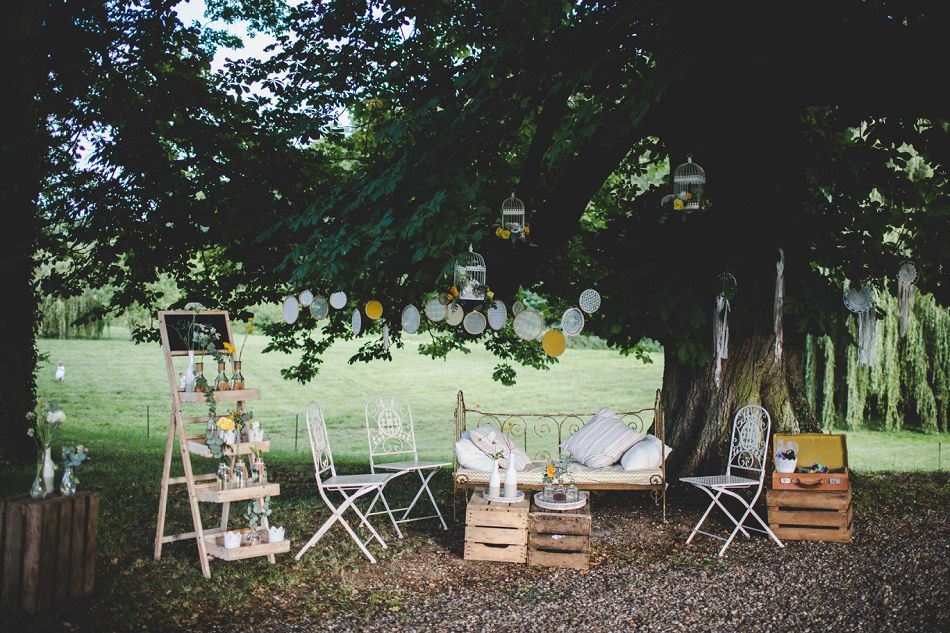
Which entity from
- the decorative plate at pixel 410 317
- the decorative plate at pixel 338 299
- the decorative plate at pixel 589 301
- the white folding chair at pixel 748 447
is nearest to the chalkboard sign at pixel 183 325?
the decorative plate at pixel 338 299

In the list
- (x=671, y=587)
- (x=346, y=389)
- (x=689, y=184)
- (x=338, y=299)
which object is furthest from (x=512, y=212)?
(x=346, y=389)

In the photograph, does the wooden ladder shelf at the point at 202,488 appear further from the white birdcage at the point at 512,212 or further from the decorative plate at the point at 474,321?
the white birdcage at the point at 512,212

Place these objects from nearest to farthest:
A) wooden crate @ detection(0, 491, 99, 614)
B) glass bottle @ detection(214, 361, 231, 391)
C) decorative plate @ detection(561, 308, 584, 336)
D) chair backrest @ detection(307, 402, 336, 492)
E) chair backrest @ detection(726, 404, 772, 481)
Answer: wooden crate @ detection(0, 491, 99, 614) < glass bottle @ detection(214, 361, 231, 391) < chair backrest @ detection(307, 402, 336, 492) < chair backrest @ detection(726, 404, 772, 481) < decorative plate @ detection(561, 308, 584, 336)

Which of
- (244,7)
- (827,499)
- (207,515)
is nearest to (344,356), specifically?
(244,7)

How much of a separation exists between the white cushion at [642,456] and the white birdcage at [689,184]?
2029 millimetres

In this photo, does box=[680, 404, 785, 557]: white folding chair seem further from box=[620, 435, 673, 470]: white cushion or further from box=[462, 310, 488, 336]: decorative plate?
box=[462, 310, 488, 336]: decorative plate

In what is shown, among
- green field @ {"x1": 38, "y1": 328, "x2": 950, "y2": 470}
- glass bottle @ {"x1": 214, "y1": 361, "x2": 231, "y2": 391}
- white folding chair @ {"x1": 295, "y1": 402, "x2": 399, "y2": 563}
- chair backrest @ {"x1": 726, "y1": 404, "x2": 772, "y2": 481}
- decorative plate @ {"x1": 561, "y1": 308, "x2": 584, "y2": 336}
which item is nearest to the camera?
glass bottle @ {"x1": 214, "y1": 361, "x2": 231, "y2": 391}

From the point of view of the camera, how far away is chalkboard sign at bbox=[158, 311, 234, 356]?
5392mm

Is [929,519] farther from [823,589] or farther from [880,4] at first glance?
[880,4]

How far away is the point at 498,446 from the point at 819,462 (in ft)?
8.81

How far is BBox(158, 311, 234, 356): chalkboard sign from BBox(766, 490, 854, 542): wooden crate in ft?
14.3

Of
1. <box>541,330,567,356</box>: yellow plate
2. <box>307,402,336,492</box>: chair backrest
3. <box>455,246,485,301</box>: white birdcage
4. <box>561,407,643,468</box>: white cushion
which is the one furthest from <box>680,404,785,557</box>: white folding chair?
<box>307,402,336,492</box>: chair backrest

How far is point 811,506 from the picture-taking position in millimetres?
6070

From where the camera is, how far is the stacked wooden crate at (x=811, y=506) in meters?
6.02
